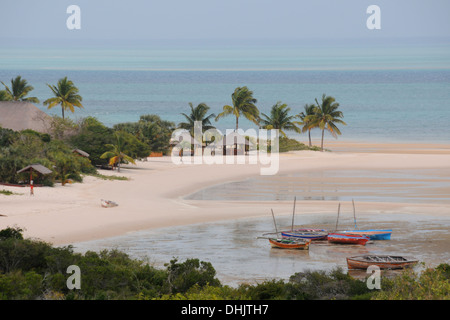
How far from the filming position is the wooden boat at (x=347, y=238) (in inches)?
1169

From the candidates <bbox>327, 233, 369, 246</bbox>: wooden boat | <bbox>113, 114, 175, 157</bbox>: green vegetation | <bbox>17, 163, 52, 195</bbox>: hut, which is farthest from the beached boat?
<bbox>113, 114, 175, 157</bbox>: green vegetation

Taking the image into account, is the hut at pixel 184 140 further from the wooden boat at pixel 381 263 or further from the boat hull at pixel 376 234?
the wooden boat at pixel 381 263

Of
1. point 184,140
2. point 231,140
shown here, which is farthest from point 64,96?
point 231,140

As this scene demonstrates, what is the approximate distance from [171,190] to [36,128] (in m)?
19.7

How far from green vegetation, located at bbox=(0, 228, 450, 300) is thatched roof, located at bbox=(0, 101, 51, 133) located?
41.2 meters

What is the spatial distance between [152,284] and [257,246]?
1066cm

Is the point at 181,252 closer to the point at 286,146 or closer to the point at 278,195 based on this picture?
the point at 278,195

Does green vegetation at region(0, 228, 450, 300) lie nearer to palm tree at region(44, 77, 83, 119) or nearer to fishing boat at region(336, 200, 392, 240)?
fishing boat at region(336, 200, 392, 240)

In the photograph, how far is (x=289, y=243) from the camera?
93.8ft

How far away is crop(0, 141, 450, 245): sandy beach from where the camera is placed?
31.6 metres

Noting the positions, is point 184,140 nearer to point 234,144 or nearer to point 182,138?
point 182,138

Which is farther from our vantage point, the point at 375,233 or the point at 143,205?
the point at 143,205

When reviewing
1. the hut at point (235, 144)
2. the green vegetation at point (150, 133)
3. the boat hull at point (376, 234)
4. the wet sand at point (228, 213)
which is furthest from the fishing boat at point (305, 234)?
the hut at point (235, 144)

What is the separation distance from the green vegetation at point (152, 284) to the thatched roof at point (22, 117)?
41179 millimetres
